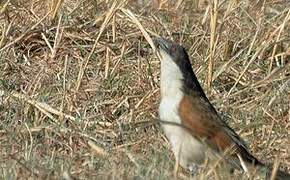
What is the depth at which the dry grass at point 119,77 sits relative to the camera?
17.1 ft

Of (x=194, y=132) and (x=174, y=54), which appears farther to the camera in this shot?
(x=174, y=54)

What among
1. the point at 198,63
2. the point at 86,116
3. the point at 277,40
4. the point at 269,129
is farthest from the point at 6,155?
the point at 277,40

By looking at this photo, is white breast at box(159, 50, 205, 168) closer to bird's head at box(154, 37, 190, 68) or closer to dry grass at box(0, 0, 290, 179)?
dry grass at box(0, 0, 290, 179)

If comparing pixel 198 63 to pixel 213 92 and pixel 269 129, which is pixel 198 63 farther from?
pixel 269 129

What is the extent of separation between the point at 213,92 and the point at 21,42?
1426 millimetres

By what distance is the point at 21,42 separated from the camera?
6715 mm

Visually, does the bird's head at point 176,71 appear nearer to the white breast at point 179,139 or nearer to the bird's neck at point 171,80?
the bird's neck at point 171,80

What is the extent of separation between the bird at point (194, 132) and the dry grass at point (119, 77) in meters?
0.12

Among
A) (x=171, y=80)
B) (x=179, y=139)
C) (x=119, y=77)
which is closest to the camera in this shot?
(x=179, y=139)

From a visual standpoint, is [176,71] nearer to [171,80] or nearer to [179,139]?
[171,80]

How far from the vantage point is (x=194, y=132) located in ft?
15.5

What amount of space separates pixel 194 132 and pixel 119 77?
1669mm

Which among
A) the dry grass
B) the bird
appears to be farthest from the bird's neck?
the dry grass

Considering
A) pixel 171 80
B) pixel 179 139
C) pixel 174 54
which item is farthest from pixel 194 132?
pixel 174 54
